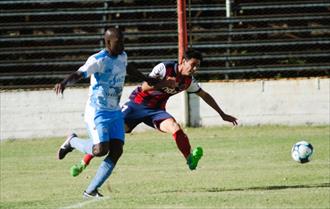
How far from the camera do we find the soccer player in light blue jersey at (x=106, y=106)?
1039 centimetres

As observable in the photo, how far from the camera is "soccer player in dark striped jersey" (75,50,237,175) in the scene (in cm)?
1186

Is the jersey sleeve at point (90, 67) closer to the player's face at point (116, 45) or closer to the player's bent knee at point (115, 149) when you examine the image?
the player's face at point (116, 45)

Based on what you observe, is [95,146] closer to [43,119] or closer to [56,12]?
[43,119]

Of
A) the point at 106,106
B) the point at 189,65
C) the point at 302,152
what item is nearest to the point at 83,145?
the point at 106,106

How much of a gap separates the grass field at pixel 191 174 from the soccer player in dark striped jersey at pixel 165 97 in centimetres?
68

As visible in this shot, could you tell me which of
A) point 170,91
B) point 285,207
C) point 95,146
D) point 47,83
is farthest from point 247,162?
point 47,83

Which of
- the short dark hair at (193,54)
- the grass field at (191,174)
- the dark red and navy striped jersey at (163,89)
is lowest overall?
the grass field at (191,174)

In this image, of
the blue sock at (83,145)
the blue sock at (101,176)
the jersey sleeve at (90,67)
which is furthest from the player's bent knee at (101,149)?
the jersey sleeve at (90,67)

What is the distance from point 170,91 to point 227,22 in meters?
8.65

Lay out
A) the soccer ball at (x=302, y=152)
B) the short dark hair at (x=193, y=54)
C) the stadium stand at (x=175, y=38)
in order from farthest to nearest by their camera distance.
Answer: the stadium stand at (x=175, y=38) → the soccer ball at (x=302, y=152) → the short dark hair at (x=193, y=54)

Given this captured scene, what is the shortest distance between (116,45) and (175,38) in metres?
10.6

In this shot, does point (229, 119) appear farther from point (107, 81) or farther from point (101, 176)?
point (101, 176)

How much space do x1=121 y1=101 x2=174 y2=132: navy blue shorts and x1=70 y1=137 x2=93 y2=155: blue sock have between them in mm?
1138

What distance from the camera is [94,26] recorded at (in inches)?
819
